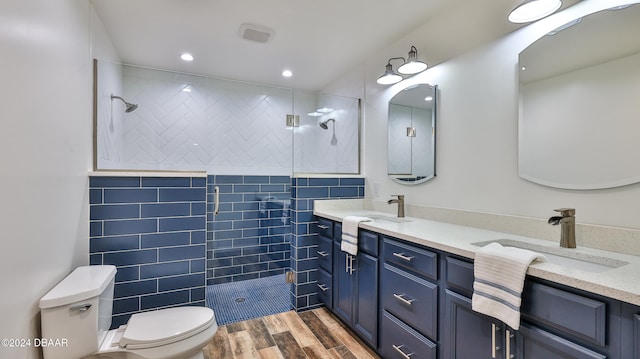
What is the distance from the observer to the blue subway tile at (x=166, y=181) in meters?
2.05

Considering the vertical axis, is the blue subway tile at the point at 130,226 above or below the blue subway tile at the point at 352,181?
below

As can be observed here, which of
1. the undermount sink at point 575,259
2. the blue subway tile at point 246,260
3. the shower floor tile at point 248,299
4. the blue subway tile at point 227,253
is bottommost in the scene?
the shower floor tile at point 248,299

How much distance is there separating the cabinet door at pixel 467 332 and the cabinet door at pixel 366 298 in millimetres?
552

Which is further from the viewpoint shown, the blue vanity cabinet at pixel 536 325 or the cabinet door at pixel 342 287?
the cabinet door at pixel 342 287

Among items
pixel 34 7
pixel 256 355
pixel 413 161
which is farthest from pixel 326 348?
pixel 34 7

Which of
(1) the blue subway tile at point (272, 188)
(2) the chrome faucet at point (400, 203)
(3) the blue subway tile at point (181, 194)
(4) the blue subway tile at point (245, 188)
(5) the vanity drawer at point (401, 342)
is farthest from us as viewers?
(1) the blue subway tile at point (272, 188)

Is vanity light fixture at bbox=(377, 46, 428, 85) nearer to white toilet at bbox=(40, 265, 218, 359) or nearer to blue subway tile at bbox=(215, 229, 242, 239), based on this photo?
white toilet at bbox=(40, 265, 218, 359)

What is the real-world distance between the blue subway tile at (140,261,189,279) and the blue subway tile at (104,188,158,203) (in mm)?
480

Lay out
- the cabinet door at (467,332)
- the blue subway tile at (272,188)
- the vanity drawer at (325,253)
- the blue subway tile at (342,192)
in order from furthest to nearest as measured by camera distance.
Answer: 1. the blue subway tile at (272,188)
2. the blue subway tile at (342,192)
3. the vanity drawer at (325,253)
4. the cabinet door at (467,332)

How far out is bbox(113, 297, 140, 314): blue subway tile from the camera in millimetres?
1995

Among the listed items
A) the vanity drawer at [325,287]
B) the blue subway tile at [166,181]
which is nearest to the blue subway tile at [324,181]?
the vanity drawer at [325,287]

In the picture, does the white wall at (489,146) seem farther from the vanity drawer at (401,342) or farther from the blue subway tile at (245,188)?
the blue subway tile at (245,188)

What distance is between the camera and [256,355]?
193 cm

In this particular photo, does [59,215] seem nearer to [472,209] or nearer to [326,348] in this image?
[326,348]
